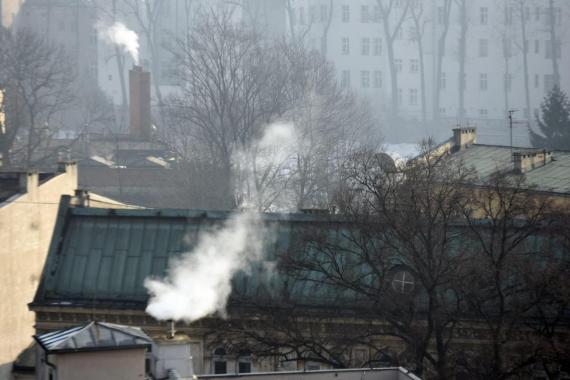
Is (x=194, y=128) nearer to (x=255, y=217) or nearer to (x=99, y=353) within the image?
(x=255, y=217)

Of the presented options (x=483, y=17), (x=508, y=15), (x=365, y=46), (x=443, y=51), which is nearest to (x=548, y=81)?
(x=508, y=15)

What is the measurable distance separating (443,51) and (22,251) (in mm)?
62541

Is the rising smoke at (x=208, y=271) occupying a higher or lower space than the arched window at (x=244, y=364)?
higher

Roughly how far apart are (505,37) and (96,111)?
106 feet

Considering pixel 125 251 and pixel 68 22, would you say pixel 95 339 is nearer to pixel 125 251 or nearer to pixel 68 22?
pixel 125 251

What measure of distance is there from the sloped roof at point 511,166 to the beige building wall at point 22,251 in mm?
13108

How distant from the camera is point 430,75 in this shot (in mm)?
90250

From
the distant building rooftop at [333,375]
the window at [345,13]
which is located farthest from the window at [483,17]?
the distant building rooftop at [333,375]

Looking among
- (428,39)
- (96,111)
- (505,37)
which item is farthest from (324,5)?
(96,111)

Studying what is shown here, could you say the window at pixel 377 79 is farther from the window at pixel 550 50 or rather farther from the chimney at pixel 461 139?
the chimney at pixel 461 139

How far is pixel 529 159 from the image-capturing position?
37.8m

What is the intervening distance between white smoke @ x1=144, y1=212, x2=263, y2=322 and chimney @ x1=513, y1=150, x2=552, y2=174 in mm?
13589

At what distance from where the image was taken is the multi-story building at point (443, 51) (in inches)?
3479

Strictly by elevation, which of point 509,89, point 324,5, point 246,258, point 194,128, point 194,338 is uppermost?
point 324,5
